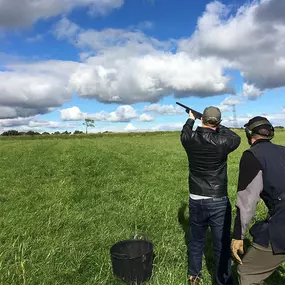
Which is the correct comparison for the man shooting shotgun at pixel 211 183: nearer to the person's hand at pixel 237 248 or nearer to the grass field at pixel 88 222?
the grass field at pixel 88 222

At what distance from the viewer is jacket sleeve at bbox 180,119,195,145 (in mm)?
5443

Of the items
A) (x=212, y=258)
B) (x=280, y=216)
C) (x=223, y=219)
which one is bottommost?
(x=212, y=258)

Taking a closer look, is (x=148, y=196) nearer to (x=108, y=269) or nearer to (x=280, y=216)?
(x=108, y=269)

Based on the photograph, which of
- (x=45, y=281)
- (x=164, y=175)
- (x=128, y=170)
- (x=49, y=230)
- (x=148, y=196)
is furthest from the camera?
(x=128, y=170)

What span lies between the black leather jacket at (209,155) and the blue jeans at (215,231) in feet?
0.56

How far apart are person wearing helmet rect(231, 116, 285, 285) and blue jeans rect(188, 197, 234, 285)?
1503mm

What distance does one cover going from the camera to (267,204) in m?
3.75

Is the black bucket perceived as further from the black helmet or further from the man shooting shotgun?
the black helmet

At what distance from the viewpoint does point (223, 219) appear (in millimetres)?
5391

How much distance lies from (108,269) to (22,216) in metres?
3.75

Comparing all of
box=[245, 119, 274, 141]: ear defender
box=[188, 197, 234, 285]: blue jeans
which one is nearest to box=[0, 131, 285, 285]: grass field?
box=[188, 197, 234, 285]: blue jeans

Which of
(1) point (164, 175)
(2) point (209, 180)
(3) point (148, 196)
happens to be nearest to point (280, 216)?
(2) point (209, 180)

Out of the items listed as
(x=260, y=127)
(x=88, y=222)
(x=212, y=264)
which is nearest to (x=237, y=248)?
(x=260, y=127)

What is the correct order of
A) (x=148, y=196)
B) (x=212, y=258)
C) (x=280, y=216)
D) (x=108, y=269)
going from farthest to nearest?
(x=148, y=196) → (x=212, y=258) → (x=108, y=269) → (x=280, y=216)
